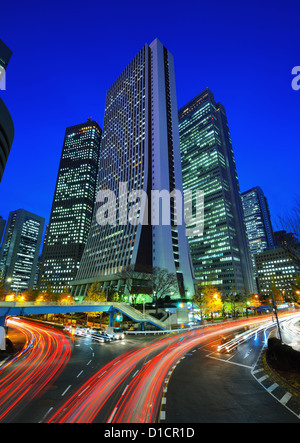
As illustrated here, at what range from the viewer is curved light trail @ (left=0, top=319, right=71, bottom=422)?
46.4ft

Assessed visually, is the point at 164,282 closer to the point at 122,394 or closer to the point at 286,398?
the point at 122,394

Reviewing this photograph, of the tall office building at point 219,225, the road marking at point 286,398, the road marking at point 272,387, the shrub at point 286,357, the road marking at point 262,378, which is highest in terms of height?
the tall office building at point 219,225

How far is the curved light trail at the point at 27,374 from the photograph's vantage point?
14.1 metres

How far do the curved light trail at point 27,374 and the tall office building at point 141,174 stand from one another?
188 ft

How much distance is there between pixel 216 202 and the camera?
17725cm

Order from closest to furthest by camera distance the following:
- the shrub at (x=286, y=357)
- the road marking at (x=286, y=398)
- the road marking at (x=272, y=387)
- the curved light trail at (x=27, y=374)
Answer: the road marking at (x=286, y=398)
the curved light trail at (x=27, y=374)
the road marking at (x=272, y=387)
the shrub at (x=286, y=357)

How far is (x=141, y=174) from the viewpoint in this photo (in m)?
110

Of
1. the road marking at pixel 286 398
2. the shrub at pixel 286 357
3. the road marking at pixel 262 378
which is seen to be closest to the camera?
the road marking at pixel 286 398

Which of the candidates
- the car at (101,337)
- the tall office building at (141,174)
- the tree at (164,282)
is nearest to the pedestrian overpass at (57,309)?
the car at (101,337)

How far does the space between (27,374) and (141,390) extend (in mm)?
12299

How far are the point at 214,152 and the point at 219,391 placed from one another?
630 ft

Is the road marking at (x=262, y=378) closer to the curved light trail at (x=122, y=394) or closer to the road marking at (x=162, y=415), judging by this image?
the curved light trail at (x=122, y=394)
